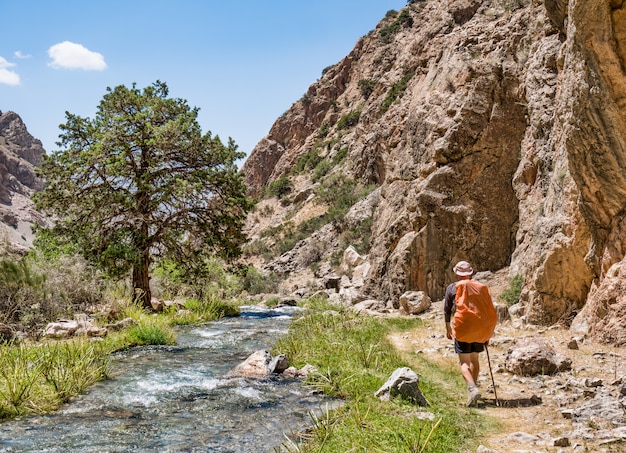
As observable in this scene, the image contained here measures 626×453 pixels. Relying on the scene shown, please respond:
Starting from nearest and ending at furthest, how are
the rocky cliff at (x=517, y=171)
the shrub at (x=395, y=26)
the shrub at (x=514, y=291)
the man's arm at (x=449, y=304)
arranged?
the man's arm at (x=449, y=304) < the rocky cliff at (x=517, y=171) < the shrub at (x=514, y=291) < the shrub at (x=395, y=26)

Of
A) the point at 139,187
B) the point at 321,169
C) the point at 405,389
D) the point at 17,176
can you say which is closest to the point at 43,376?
the point at 405,389

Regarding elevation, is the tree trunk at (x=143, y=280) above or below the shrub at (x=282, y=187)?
below

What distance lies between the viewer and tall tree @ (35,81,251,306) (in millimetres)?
15273

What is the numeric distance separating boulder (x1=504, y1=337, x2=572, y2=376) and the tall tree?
11198 mm

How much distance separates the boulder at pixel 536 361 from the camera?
668cm

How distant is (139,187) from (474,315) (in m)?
12.2

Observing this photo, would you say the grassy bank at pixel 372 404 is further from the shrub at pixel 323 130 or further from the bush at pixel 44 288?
the shrub at pixel 323 130

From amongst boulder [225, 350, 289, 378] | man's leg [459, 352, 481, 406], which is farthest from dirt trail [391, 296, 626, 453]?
boulder [225, 350, 289, 378]

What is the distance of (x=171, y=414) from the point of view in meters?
5.82

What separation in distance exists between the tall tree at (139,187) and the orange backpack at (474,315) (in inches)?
433

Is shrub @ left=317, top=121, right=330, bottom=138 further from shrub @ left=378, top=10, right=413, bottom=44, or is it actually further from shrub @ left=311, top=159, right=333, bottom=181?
shrub @ left=378, top=10, right=413, bottom=44

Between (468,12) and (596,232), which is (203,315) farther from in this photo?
(468,12)

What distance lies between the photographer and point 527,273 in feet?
37.9

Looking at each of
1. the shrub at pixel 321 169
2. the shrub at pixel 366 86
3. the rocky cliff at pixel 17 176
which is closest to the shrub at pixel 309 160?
the shrub at pixel 321 169
